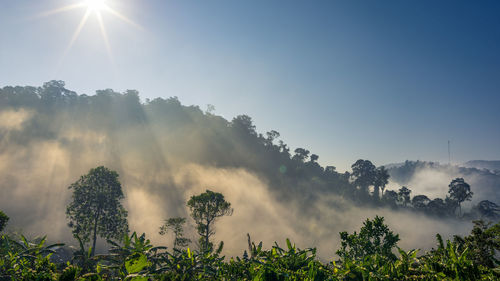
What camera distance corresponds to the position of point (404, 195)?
410 feet

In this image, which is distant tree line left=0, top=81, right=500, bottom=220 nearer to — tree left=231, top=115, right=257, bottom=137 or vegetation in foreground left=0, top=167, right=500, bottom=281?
tree left=231, top=115, right=257, bottom=137

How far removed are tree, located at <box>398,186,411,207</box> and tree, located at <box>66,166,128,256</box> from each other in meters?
131

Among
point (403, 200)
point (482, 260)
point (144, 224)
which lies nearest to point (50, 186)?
point (144, 224)

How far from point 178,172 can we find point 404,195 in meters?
134

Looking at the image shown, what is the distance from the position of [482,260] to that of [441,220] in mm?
126074

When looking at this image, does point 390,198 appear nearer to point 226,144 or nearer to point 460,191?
point 460,191

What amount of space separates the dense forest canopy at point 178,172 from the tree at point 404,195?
0.75m

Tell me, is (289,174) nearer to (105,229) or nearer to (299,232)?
(299,232)

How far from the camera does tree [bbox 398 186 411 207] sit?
123m

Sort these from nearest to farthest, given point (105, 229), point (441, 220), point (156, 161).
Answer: point (105, 229)
point (441, 220)
point (156, 161)

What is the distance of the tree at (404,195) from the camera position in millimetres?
123344

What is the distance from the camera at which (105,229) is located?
127 feet

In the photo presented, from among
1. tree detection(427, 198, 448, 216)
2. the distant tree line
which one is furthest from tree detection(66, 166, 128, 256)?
tree detection(427, 198, 448, 216)

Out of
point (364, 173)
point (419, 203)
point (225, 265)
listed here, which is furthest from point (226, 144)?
point (225, 265)
